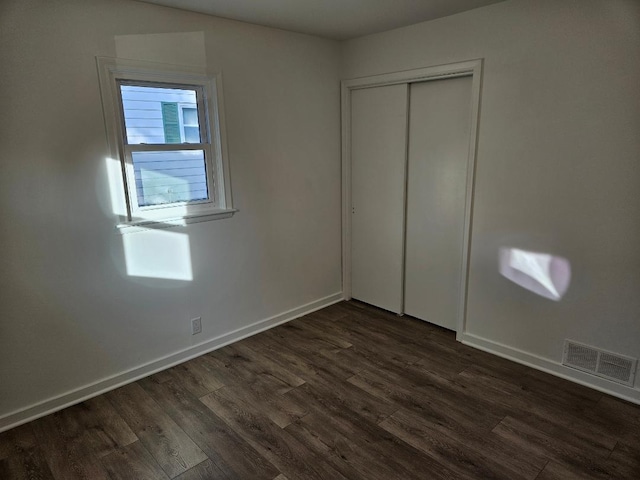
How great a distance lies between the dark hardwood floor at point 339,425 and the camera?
2041mm

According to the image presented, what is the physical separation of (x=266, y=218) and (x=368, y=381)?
60.2 inches

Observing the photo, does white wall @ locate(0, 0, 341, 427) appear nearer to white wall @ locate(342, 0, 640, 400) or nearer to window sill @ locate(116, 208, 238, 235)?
window sill @ locate(116, 208, 238, 235)

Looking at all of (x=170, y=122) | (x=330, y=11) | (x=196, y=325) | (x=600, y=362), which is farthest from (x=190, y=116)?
(x=600, y=362)

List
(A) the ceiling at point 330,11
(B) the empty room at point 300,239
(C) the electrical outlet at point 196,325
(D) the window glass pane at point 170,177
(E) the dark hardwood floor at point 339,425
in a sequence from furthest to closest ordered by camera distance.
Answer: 1. (C) the electrical outlet at point 196,325
2. (D) the window glass pane at point 170,177
3. (A) the ceiling at point 330,11
4. (B) the empty room at point 300,239
5. (E) the dark hardwood floor at point 339,425

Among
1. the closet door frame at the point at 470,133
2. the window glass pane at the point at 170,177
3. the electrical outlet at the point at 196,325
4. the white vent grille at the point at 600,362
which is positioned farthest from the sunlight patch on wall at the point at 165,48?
the white vent grille at the point at 600,362

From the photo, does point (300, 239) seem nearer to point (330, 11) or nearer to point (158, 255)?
point (158, 255)

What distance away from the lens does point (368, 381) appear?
109 inches

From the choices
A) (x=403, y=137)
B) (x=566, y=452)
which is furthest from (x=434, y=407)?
(x=403, y=137)

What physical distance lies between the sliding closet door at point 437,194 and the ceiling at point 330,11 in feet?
1.69

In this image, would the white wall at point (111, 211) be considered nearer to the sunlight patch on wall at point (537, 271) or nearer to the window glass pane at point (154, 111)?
the window glass pane at point (154, 111)

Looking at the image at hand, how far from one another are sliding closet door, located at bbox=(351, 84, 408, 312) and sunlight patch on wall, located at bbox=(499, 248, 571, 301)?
0.97 m

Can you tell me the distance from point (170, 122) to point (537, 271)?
274 centimetres

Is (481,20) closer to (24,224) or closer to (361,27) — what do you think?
(361,27)

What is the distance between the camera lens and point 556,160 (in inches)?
102
